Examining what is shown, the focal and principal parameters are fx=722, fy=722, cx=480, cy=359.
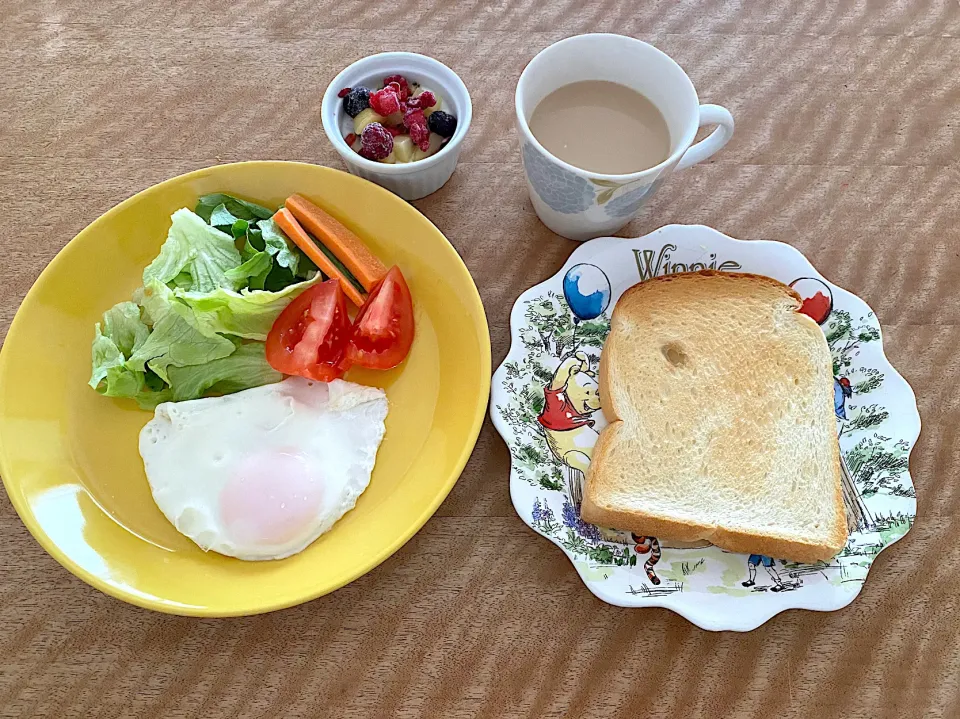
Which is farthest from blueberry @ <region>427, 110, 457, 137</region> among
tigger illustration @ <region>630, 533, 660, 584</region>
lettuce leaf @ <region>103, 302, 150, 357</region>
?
tigger illustration @ <region>630, 533, 660, 584</region>

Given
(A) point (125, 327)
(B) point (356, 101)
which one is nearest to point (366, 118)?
(B) point (356, 101)

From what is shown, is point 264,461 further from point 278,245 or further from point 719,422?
point 719,422

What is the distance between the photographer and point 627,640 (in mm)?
Answer: 1563

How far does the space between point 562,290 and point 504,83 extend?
0.64 meters

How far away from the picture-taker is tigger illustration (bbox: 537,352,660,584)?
1.59 meters

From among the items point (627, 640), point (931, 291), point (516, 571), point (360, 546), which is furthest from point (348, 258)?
point (931, 291)

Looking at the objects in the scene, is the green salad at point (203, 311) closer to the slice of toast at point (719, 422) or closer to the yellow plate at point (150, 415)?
the yellow plate at point (150, 415)

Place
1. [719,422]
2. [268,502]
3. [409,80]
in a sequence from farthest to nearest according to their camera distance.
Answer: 1. [409,80]
2. [719,422]
3. [268,502]

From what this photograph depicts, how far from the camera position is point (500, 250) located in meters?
1.80

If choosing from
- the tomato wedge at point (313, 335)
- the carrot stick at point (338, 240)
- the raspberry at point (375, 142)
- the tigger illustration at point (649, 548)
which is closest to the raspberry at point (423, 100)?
the raspberry at point (375, 142)

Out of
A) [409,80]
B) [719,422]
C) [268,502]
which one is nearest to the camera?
[268,502]

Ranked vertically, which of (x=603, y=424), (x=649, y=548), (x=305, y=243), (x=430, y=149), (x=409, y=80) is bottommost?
(x=649, y=548)

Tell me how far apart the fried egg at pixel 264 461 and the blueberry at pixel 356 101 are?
619mm

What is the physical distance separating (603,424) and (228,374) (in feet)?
2.81
